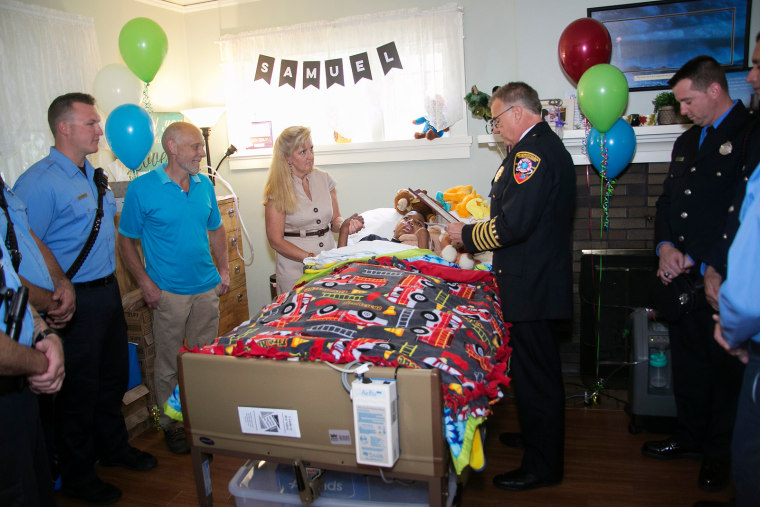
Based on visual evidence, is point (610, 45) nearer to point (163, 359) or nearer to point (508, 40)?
point (508, 40)

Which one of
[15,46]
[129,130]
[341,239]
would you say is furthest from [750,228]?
[15,46]

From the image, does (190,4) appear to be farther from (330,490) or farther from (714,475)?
(714,475)

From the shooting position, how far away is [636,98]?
361cm

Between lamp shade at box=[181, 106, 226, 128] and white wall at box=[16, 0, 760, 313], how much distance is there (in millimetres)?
329

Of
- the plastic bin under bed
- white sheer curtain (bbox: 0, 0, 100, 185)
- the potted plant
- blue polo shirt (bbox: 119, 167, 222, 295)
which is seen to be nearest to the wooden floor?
the plastic bin under bed

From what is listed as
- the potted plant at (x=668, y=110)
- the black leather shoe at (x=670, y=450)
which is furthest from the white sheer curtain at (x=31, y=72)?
the black leather shoe at (x=670, y=450)

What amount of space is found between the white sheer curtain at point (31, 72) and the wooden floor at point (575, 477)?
195cm

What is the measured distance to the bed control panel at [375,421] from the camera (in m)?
1.54

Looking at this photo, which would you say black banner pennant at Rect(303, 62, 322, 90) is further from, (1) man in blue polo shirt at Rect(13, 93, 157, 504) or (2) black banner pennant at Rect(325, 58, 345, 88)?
(1) man in blue polo shirt at Rect(13, 93, 157, 504)

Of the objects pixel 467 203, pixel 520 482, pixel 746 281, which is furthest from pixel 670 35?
pixel 520 482

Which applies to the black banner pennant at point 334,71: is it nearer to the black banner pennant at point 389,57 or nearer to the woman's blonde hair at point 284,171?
the black banner pennant at point 389,57

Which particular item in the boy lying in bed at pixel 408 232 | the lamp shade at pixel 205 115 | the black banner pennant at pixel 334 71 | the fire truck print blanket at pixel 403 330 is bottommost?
the fire truck print blanket at pixel 403 330

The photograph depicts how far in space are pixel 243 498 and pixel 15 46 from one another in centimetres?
313

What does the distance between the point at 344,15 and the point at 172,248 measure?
97.6 inches
